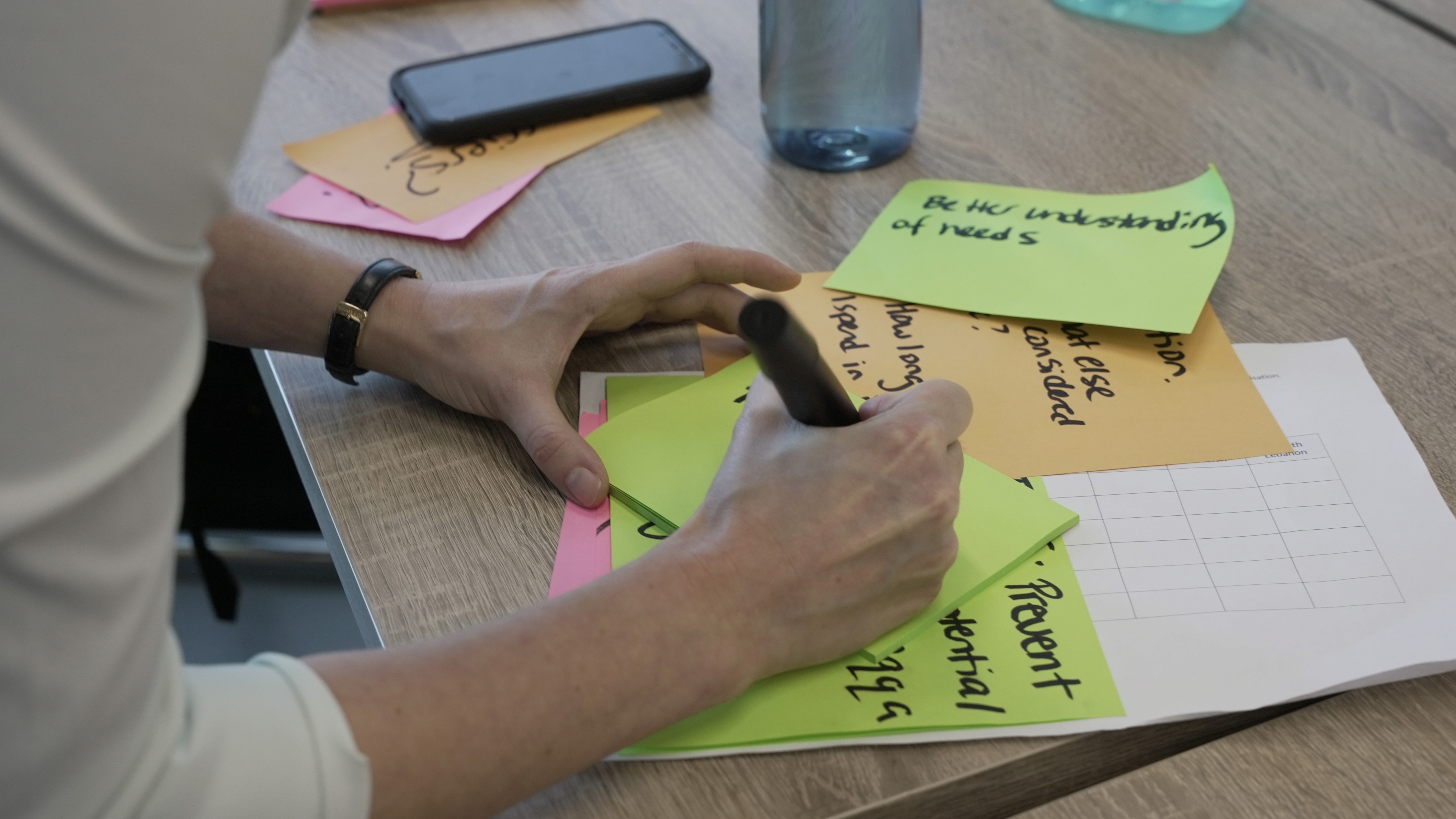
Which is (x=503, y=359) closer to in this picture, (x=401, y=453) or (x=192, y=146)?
(x=401, y=453)

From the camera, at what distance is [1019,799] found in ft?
1.65

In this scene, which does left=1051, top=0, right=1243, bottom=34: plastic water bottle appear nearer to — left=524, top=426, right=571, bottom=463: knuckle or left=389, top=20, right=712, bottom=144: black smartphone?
left=389, top=20, right=712, bottom=144: black smartphone

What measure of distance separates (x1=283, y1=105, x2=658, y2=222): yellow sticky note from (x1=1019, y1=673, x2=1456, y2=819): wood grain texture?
0.63m

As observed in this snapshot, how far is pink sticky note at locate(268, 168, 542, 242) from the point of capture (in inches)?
33.0

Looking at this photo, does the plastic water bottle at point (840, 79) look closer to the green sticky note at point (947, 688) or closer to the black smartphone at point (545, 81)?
the black smartphone at point (545, 81)

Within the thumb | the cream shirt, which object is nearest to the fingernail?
the thumb

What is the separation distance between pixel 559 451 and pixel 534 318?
0.35ft

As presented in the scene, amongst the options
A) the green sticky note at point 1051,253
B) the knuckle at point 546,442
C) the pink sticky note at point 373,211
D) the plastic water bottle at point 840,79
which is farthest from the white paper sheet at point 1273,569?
A: the pink sticky note at point 373,211

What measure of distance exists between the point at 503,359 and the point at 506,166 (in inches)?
11.7

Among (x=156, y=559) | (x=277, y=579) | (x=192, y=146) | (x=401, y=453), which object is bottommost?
(x=277, y=579)

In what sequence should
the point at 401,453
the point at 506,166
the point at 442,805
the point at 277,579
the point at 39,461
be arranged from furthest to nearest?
the point at 277,579 < the point at 506,166 < the point at 401,453 < the point at 442,805 < the point at 39,461

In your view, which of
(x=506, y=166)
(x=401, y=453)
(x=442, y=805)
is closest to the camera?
(x=442, y=805)

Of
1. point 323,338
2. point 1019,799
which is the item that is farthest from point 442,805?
point 323,338

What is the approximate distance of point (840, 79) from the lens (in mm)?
849
